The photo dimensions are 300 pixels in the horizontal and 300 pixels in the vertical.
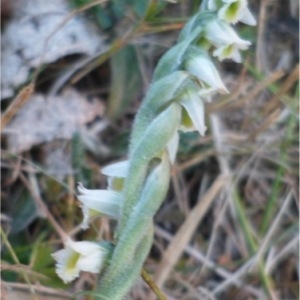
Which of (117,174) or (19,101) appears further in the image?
(19,101)

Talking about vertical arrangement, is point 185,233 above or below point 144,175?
below

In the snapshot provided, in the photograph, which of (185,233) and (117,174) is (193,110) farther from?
(185,233)

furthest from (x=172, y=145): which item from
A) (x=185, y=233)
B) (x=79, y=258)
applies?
(x=185, y=233)

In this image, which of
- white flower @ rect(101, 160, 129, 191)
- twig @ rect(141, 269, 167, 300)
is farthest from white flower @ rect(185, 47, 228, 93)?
twig @ rect(141, 269, 167, 300)

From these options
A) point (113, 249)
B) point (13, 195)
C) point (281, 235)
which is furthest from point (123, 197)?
point (281, 235)

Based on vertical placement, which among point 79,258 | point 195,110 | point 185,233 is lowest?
point 185,233

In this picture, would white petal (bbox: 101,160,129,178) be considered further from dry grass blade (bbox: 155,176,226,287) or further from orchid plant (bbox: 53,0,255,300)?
dry grass blade (bbox: 155,176,226,287)
